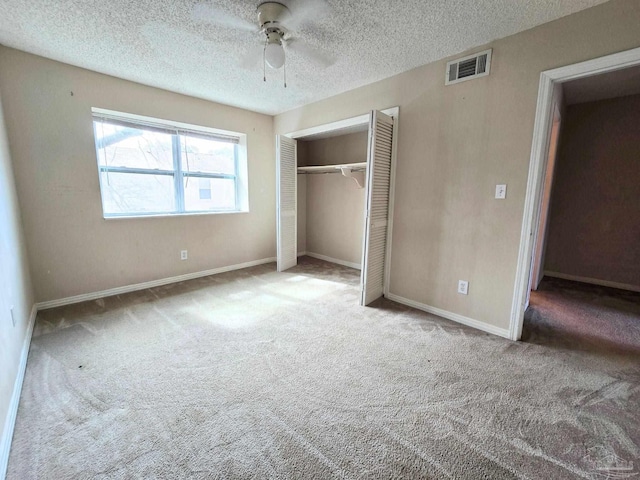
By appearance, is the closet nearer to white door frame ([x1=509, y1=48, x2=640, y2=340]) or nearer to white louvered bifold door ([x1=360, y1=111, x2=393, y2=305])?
white louvered bifold door ([x1=360, y1=111, x2=393, y2=305])

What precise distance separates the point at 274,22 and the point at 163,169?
246 centimetres

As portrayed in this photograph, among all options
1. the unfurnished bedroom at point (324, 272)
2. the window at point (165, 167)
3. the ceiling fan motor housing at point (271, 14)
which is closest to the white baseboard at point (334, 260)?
the unfurnished bedroom at point (324, 272)

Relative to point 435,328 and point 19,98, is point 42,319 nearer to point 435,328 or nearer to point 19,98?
point 19,98

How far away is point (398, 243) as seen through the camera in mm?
3070

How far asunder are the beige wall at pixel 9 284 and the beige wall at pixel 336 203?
3.77 m

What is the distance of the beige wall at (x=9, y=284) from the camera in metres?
1.49

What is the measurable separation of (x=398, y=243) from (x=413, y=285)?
0.49m

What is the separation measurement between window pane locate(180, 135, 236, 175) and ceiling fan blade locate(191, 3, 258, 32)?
205 centimetres

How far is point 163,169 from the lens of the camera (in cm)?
354

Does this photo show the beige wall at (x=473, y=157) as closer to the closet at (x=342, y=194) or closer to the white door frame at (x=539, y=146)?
the white door frame at (x=539, y=146)

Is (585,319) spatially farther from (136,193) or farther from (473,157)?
(136,193)

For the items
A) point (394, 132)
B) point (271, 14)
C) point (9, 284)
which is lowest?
point (9, 284)

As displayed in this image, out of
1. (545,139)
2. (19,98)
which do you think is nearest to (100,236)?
(19,98)

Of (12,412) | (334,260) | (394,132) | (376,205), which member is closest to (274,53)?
(394,132)
